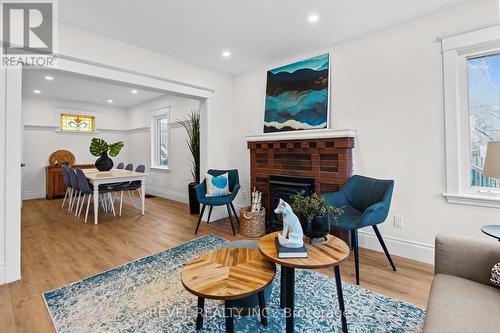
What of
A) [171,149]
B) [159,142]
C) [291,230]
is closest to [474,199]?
[291,230]

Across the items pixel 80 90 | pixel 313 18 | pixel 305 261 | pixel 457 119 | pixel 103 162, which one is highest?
pixel 80 90

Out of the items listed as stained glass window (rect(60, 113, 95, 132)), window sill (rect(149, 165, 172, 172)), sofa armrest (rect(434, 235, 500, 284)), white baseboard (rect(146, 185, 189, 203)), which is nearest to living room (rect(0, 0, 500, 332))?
sofa armrest (rect(434, 235, 500, 284))

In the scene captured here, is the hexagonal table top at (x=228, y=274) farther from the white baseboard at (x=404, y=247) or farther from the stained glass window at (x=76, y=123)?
the stained glass window at (x=76, y=123)

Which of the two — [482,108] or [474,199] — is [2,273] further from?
[482,108]

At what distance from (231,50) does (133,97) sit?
401cm

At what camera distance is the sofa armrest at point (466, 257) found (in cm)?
134

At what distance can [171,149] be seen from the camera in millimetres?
5879

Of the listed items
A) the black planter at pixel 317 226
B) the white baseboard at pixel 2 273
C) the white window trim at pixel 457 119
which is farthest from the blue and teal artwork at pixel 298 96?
the white baseboard at pixel 2 273

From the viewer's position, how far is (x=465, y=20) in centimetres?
225

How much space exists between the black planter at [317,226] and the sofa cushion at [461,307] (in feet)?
2.05

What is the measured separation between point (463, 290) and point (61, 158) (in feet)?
26.1

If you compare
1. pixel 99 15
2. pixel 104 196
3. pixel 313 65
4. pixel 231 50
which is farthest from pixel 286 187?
pixel 104 196

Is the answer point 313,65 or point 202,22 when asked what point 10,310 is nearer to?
point 202,22

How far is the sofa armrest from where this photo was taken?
52.7 inches
